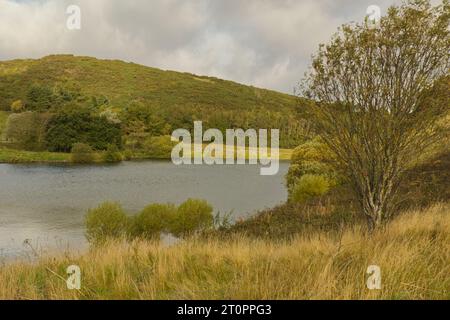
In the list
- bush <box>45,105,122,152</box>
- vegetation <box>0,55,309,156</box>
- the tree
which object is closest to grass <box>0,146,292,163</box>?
bush <box>45,105,122,152</box>

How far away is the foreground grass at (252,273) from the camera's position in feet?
13.3

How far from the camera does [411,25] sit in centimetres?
805

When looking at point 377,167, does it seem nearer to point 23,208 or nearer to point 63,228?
point 63,228

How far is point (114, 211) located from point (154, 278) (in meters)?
12.2

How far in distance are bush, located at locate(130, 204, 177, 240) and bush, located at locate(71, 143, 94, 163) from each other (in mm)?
53774

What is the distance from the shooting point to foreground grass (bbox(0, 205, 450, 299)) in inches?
159

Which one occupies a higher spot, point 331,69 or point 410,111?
point 331,69

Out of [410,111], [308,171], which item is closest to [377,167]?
[410,111]

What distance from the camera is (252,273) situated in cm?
439

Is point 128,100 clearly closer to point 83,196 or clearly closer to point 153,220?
point 83,196

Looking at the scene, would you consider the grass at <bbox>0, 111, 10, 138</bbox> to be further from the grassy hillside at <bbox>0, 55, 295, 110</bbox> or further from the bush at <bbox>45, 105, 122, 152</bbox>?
the bush at <bbox>45, 105, 122, 152</bbox>

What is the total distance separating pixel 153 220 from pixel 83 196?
16120mm

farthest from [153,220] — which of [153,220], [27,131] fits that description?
[27,131]

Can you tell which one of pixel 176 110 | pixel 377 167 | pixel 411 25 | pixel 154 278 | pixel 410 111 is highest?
pixel 176 110
